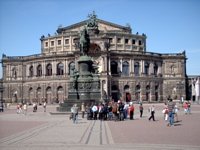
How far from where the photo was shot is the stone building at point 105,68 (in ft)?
301

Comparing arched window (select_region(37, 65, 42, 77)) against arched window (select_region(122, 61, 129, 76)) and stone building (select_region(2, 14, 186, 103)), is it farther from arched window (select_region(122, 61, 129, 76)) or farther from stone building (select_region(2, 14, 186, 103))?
arched window (select_region(122, 61, 129, 76))

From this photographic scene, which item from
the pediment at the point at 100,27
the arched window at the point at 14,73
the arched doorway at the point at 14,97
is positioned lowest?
the arched doorway at the point at 14,97

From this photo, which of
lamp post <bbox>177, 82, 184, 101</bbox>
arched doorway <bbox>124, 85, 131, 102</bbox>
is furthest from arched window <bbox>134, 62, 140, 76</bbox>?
lamp post <bbox>177, 82, 184, 101</bbox>

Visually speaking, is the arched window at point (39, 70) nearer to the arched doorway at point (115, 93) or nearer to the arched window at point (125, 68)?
the arched doorway at point (115, 93)

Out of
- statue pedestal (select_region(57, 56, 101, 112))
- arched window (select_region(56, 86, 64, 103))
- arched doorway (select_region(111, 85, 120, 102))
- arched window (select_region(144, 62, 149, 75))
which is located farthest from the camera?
arched window (select_region(144, 62, 149, 75))

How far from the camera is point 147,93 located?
95812 mm

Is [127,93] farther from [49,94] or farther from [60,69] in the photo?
[49,94]

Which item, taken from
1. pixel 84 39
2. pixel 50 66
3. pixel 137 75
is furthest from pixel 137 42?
pixel 84 39

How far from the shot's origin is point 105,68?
87938 mm

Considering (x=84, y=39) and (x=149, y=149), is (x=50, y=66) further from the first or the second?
(x=149, y=149)

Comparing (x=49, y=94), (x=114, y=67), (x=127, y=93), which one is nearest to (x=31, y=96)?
(x=49, y=94)

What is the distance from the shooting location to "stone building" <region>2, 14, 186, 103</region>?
9169cm

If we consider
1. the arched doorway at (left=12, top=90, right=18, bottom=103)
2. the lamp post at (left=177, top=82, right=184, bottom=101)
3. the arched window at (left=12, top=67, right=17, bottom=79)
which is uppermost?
the arched window at (left=12, top=67, right=17, bottom=79)

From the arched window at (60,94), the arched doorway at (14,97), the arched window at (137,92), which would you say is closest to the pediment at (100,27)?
the arched window at (60,94)
